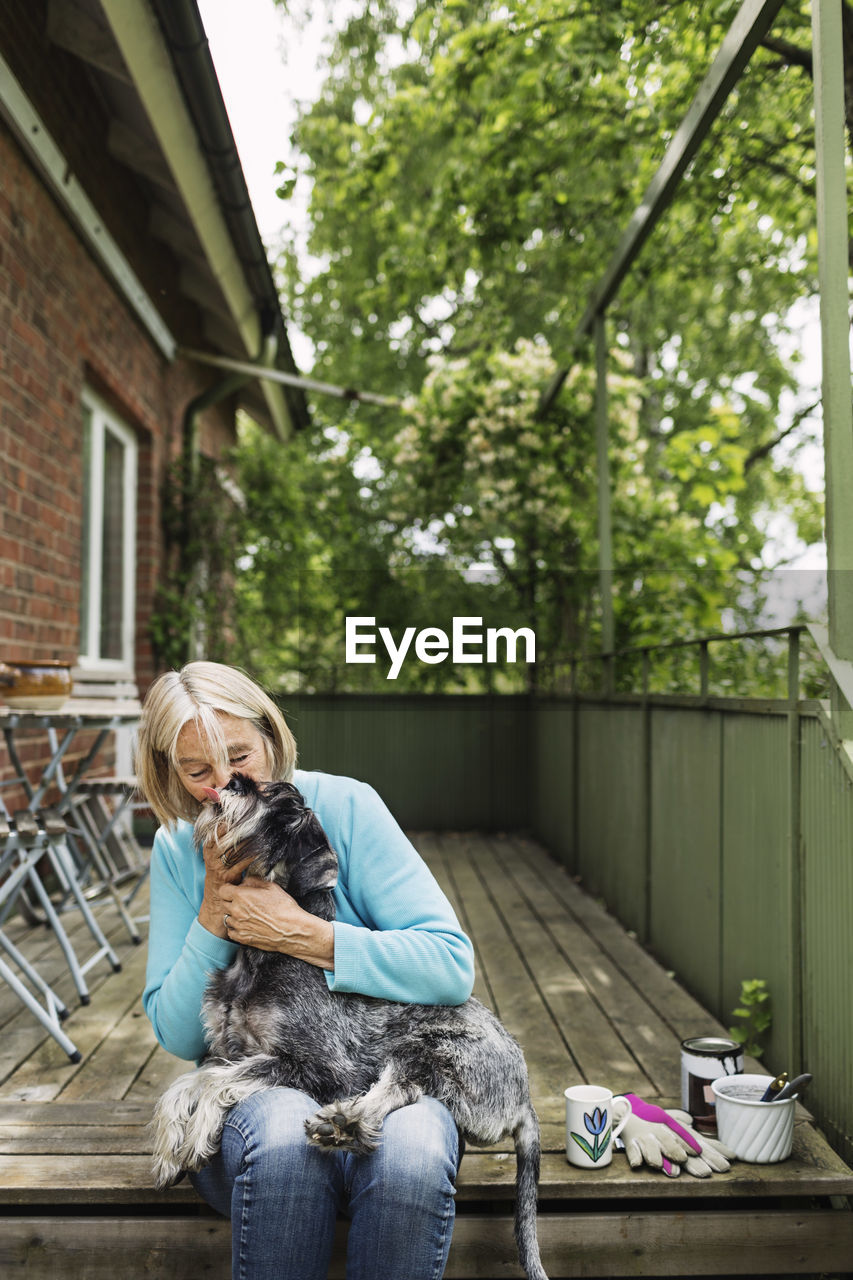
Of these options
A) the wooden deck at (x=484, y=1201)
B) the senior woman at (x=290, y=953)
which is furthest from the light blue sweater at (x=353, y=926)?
the wooden deck at (x=484, y=1201)

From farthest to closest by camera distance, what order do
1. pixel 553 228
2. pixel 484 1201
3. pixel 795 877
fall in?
pixel 553 228 < pixel 795 877 < pixel 484 1201

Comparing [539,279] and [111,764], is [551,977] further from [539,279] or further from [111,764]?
[539,279]

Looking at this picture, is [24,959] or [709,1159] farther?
[24,959]

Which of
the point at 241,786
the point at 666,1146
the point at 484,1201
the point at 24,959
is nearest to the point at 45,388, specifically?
the point at 24,959

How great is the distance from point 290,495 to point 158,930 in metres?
5.88

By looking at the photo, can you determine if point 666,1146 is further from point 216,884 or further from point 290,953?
point 216,884

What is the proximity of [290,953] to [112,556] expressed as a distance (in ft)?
14.2

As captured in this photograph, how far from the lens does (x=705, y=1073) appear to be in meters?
2.33

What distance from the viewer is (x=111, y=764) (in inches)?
216

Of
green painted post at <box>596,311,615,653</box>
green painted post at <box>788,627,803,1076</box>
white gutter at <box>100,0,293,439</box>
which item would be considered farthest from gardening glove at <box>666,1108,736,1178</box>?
white gutter at <box>100,0,293,439</box>

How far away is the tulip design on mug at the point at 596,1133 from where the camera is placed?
2088mm

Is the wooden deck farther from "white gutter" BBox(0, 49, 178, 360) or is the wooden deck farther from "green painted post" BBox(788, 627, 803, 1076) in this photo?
"white gutter" BBox(0, 49, 178, 360)

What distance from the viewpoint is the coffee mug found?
209 cm

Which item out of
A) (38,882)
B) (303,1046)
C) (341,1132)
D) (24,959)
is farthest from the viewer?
(38,882)
